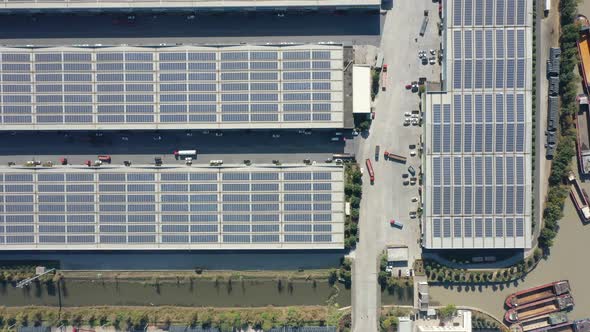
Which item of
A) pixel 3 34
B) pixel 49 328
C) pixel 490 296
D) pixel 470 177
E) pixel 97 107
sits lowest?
pixel 49 328

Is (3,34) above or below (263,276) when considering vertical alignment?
above

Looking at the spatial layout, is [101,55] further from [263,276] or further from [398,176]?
[398,176]

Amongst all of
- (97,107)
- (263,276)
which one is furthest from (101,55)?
(263,276)

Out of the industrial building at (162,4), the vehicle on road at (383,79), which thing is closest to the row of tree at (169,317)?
the vehicle on road at (383,79)

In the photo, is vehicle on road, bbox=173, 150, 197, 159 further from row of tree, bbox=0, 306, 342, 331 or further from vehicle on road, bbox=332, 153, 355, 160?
row of tree, bbox=0, 306, 342, 331

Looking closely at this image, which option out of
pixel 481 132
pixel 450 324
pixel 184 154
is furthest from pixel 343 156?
pixel 450 324

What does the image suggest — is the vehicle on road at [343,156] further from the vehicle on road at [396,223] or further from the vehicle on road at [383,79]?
the vehicle on road at [396,223]

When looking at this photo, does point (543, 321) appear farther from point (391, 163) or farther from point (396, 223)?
point (391, 163)

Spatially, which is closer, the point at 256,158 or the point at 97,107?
the point at 97,107
